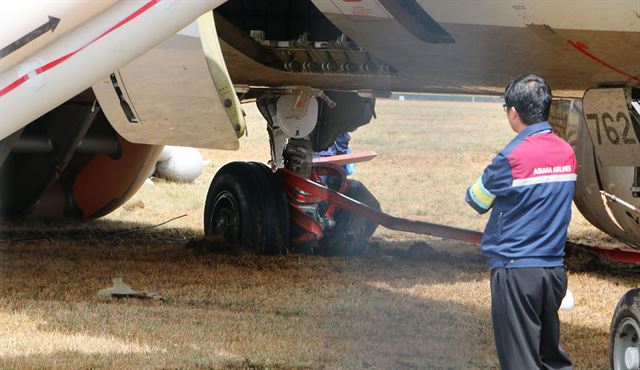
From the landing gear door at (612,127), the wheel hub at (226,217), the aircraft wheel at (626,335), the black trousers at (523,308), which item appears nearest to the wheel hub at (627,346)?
the aircraft wheel at (626,335)

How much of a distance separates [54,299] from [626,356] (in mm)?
3329

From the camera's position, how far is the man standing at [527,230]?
13.8 feet

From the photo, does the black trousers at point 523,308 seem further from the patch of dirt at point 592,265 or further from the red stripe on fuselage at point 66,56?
the patch of dirt at point 592,265

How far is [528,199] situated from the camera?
4.20m

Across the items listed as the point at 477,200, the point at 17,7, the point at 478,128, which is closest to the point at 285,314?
the point at 477,200

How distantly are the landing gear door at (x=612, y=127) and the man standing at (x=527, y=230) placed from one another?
202 cm

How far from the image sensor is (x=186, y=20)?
14.2 ft

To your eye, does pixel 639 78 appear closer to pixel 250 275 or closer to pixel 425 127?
pixel 250 275

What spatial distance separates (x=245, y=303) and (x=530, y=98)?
3069 millimetres

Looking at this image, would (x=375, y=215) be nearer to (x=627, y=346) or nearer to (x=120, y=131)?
(x=120, y=131)

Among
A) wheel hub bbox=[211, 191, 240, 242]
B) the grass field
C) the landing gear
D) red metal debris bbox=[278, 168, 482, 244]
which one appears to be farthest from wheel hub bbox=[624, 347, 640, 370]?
wheel hub bbox=[211, 191, 240, 242]

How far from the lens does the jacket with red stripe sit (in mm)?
4195

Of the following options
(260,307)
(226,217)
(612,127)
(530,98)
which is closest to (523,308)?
(530,98)

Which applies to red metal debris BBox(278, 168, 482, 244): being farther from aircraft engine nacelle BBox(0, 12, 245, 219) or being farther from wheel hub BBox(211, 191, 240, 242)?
aircraft engine nacelle BBox(0, 12, 245, 219)
